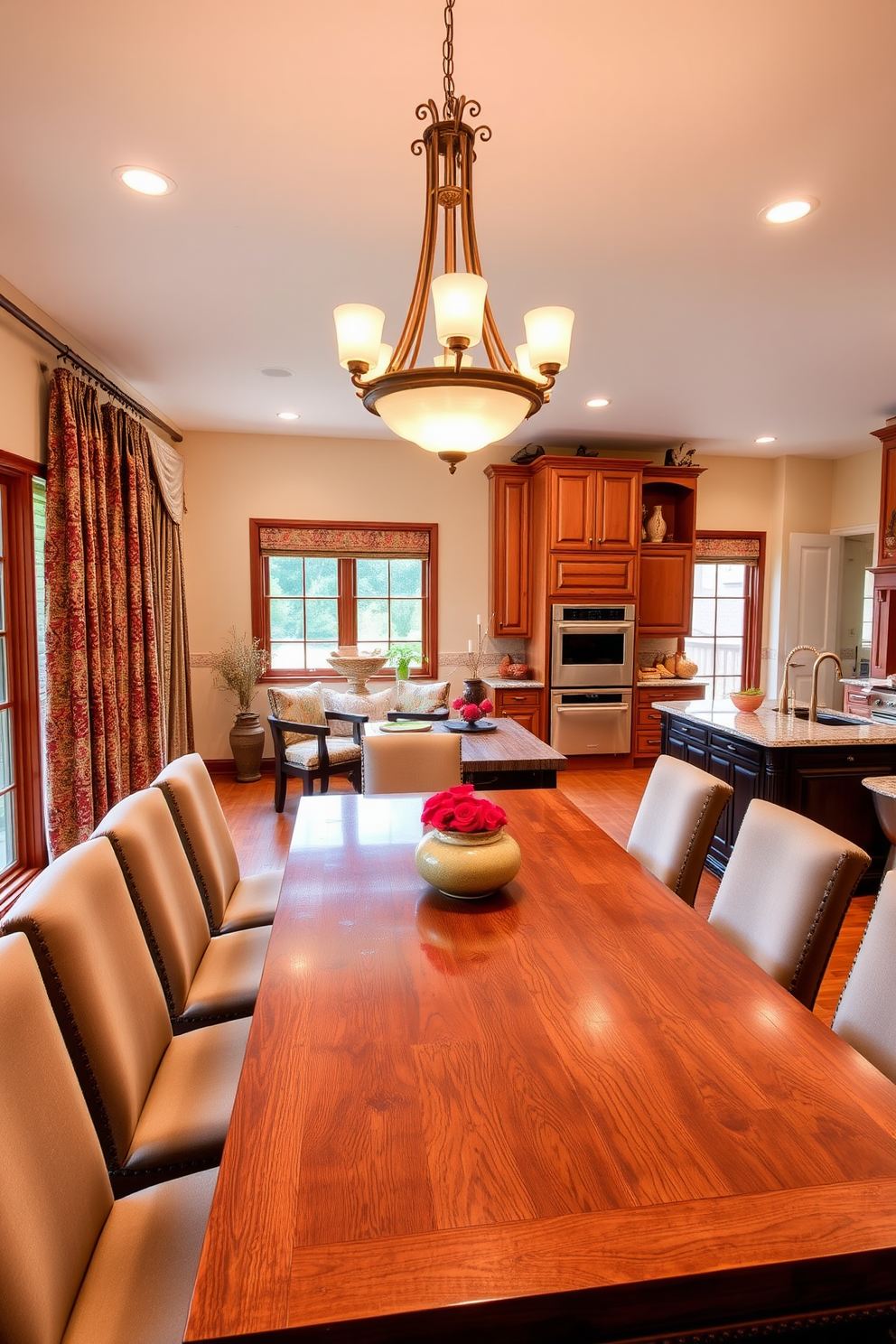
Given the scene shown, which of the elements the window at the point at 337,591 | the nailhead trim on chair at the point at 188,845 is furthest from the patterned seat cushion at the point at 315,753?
the nailhead trim on chair at the point at 188,845

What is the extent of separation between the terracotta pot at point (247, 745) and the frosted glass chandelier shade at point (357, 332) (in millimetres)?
4271

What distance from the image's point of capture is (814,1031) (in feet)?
3.70

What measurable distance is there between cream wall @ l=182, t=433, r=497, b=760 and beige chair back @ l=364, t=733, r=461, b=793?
11.2 ft

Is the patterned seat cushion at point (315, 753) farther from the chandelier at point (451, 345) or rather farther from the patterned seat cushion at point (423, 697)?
the chandelier at point (451, 345)

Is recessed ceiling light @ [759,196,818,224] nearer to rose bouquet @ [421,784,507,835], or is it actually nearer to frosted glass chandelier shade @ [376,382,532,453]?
frosted glass chandelier shade @ [376,382,532,453]

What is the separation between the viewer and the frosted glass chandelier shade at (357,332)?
1744 mm

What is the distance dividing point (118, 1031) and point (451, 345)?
4.77ft

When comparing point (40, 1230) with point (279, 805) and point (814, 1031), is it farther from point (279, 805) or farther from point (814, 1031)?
point (279, 805)

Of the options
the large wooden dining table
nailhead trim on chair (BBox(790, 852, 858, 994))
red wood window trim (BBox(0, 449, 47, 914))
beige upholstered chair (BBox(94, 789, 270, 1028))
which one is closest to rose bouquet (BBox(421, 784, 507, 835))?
the large wooden dining table

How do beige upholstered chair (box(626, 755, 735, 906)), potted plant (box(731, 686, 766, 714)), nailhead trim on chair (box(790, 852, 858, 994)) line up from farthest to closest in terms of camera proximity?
potted plant (box(731, 686, 766, 714)) < beige upholstered chair (box(626, 755, 735, 906)) < nailhead trim on chair (box(790, 852, 858, 994))

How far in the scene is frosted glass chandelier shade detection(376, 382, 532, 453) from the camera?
62.8 inches

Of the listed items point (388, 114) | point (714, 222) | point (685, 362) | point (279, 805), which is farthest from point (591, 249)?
point (279, 805)

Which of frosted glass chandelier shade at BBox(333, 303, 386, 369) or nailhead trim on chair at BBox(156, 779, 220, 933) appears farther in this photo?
nailhead trim on chair at BBox(156, 779, 220, 933)

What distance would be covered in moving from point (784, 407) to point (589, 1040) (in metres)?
5.04
